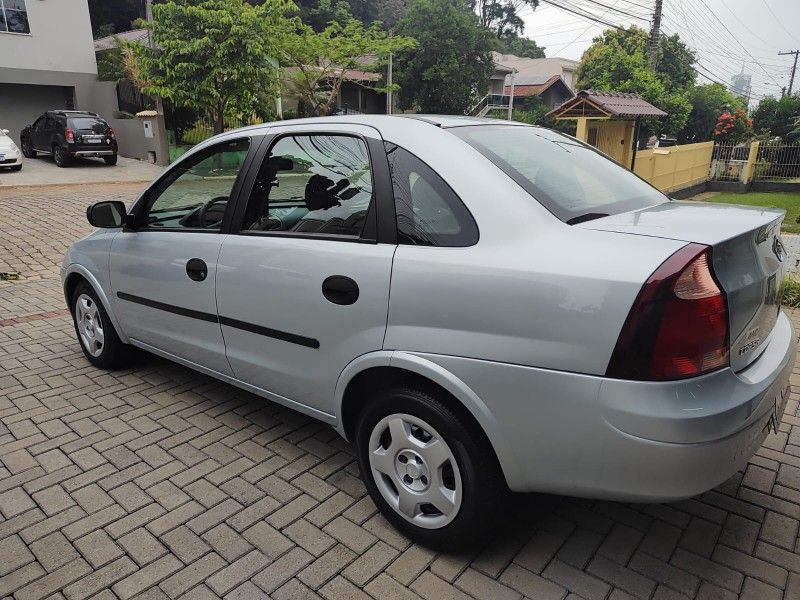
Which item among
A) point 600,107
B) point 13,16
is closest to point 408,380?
point 600,107

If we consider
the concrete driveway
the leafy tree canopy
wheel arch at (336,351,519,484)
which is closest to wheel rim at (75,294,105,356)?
wheel arch at (336,351,519,484)

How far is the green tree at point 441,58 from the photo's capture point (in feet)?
106

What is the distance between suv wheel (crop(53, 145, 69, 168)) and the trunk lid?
64.3 ft

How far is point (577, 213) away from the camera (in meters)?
2.21

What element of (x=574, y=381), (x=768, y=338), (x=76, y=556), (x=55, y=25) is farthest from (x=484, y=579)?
(x=55, y=25)

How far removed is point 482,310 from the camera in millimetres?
2016

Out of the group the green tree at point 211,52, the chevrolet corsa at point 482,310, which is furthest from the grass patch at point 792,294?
the green tree at point 211,52

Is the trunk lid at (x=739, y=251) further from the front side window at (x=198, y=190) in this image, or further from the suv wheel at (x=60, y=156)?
the suv wheel at (x=60, y=156)

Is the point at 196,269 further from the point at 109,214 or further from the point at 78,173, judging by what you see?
the point at 78,173

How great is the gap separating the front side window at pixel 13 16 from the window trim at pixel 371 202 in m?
23.9

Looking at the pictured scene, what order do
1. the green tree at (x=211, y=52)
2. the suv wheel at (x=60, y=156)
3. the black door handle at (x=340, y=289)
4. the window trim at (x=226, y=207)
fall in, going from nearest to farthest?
the black door handle at (x=340, y=289) → the window trim at (x=226, y=207) → the green tree at (x=211, y=52) → the suv wheel at (x=60, y=156)

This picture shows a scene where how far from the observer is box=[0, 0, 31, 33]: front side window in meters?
20.8

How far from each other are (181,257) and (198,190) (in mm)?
487

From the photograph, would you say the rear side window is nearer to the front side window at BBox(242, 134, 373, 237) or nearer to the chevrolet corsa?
the chevrolet corsa
